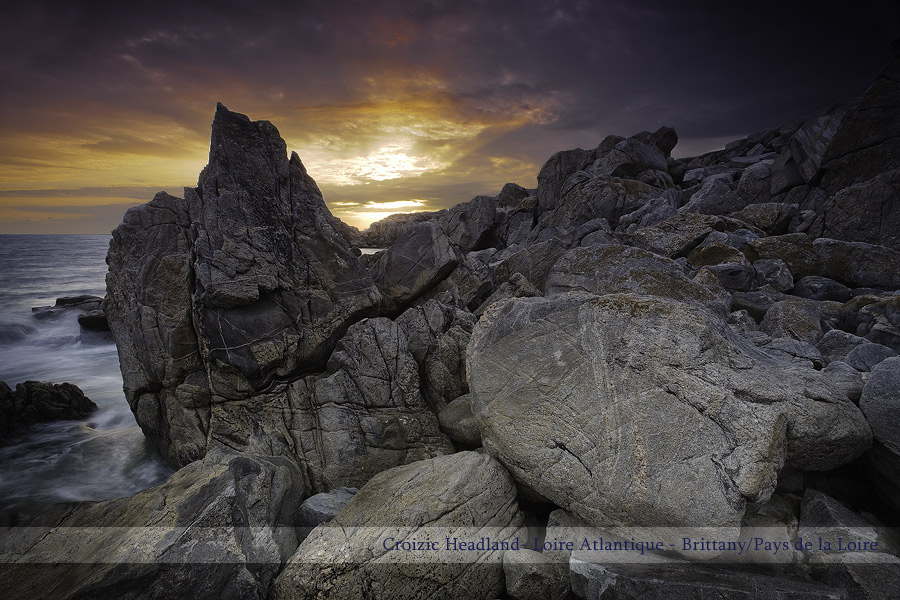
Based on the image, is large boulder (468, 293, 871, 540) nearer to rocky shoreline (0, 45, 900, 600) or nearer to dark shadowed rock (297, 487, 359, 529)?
rocky shoreline (0, 45, 900, 600)

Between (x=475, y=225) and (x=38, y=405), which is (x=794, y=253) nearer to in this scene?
(x=475, y=225)

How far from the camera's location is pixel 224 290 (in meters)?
9.39

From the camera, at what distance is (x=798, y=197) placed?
2314 cm

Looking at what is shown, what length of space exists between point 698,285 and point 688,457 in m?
7.19

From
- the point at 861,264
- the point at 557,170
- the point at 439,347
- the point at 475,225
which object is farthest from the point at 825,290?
the point at 557,170

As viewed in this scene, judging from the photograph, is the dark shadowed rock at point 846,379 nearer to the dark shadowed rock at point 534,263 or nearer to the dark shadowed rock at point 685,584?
the dark shadowed rock at point 685,584

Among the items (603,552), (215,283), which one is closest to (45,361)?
(215,283)

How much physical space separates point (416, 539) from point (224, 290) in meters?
6.96

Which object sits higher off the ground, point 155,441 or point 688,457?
point 688,457

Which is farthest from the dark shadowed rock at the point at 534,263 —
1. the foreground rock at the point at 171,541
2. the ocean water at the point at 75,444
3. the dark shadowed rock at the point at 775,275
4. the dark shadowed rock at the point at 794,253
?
the ocean water at the point at 75,444

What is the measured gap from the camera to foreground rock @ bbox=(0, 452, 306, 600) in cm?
533

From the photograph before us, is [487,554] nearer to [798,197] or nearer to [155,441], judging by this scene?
[155,441]

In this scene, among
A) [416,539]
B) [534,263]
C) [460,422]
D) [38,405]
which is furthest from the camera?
[38,405]

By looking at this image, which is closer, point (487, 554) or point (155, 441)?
point (487, 554)
